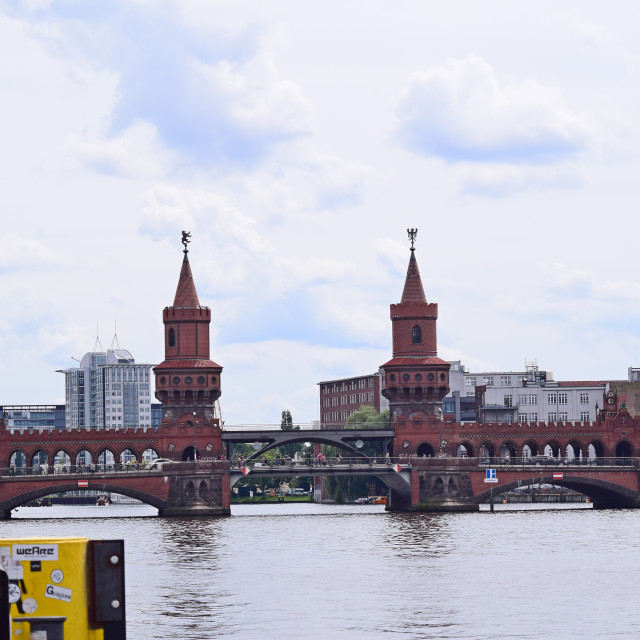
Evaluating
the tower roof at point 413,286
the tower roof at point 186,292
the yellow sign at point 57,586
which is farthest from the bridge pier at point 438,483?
the yellow sign at point 57,586

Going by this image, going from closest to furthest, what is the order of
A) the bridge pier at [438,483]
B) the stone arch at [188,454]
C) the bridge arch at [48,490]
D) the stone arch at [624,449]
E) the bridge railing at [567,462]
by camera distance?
the bridge arch at [48,490], the bridge pier at [438,483], the stone arch at [188,454], the bridge railing at [567,462], the stone arch at [624,449]

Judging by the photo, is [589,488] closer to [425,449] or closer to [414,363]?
[425,449]

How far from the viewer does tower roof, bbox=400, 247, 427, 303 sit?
15512cm

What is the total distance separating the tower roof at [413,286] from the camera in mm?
155125

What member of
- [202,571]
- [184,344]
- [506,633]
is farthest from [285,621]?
[184,344]

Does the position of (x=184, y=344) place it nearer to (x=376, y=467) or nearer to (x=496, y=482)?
(x=376, y=467)

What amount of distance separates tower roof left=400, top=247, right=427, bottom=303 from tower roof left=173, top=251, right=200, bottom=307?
22.4 metres

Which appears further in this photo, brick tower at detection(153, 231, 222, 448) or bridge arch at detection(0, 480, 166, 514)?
brick tower at detection(153, 231, 222, 448)

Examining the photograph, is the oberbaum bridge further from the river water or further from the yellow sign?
the yellow sign

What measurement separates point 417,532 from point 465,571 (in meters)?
35.4

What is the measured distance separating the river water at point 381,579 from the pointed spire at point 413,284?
36.6 m

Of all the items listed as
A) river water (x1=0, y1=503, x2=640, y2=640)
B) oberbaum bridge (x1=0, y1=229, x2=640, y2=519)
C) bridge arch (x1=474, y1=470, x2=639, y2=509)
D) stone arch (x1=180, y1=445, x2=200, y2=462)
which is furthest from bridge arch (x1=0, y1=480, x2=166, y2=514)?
bridge arch (x1=474, y1=470, x2=639, y2=509)

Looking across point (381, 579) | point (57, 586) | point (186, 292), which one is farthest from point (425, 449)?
point (57, 586)

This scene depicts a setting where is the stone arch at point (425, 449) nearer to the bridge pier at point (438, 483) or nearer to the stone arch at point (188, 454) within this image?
the bridge pier at point (438, 483)
